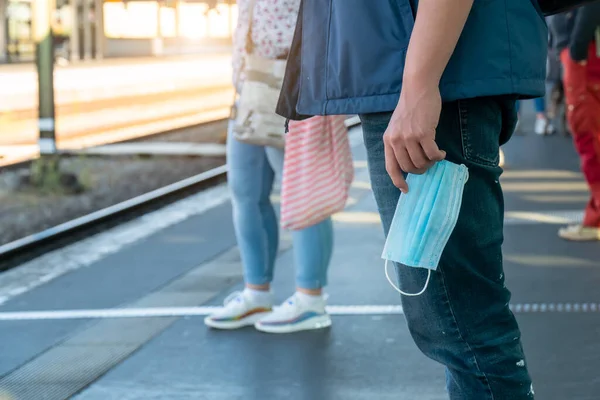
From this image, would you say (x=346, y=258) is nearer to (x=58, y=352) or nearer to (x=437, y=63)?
(x=58, y=352)

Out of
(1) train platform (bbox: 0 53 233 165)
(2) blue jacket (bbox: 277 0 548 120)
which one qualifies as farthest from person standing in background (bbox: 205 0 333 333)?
(1) train platform (bbox: 0 53 233 165)

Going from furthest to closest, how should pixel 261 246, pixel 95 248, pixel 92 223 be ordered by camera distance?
pixel 92 223 < pixel 95 248 < pixel 261 246

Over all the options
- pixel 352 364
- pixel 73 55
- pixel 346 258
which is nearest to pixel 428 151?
pixel 352 364

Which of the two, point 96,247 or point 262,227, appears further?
point 96,247

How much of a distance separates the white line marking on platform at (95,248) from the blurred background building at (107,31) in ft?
72.2

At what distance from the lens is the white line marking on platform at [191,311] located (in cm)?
425

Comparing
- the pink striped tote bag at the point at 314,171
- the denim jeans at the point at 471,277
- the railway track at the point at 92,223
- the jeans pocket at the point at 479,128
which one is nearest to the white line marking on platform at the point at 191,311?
the pink striped tote bag at the point at 314,171

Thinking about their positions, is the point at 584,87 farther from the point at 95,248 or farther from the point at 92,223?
the point at 92,223

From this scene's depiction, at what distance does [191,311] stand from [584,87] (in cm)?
245

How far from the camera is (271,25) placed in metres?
3.74

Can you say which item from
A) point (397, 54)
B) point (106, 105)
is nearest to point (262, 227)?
point (397, 54)

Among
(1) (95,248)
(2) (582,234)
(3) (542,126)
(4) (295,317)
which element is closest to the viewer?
(4) (295,317)

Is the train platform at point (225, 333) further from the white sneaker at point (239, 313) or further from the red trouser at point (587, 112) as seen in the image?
the red trouser at point (587, 112)

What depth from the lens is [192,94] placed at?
79.2 ft
